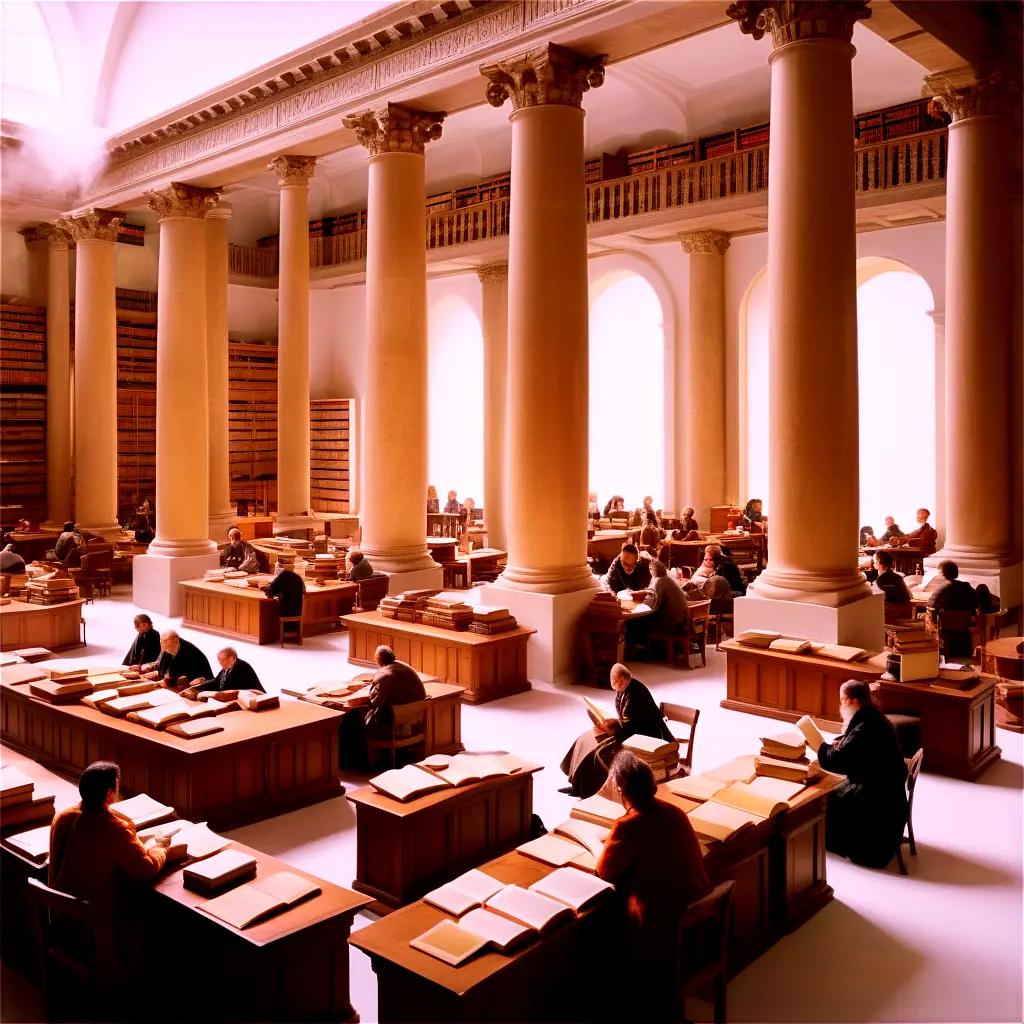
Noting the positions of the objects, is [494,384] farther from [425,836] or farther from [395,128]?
[425,836]

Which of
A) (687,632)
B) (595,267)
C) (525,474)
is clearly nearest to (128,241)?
(595,267)

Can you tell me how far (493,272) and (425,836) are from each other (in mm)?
16291

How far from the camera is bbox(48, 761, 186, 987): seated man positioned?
3785 mm

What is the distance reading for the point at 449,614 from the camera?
353 inches

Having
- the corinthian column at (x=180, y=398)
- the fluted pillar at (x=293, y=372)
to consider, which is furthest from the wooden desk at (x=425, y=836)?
the fluted pillar at (x=293, y=372)

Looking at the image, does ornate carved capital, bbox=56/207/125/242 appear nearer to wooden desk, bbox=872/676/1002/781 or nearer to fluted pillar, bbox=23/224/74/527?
fluted pillar, bbox=23/224/74/527

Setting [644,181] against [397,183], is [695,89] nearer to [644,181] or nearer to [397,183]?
[644,181]

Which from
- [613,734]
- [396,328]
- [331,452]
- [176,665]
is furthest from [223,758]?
[331,452]

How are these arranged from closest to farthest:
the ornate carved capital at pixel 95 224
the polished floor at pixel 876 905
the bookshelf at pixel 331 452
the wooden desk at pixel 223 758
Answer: the polished floor at pixel 876 905 → the wooden desk at pixel 223 758 → the ornate carved capital at pixel 95 224 → the bookshelf at pixel 331 452

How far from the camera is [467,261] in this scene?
20.6 metres

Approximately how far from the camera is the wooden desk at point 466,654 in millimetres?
8562

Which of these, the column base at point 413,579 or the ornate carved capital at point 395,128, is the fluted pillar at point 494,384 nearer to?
the column base at point 413,579

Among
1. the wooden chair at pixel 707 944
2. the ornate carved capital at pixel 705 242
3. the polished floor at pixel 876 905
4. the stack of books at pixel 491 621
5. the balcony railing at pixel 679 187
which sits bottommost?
the polished floor at pixel 876 905

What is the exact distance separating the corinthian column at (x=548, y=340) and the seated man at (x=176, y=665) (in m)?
3.03
